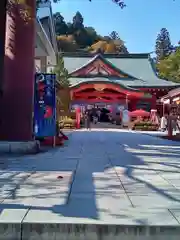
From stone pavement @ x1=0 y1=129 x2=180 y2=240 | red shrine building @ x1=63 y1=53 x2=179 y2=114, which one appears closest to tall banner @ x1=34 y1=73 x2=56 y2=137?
stone pavement @ x1=0 y1=129 x2=180 y2=240

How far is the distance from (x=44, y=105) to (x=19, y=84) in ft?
5.34

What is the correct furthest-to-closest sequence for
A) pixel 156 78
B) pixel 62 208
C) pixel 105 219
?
pixel 156 78
pixel 62 208
pixel 105 219

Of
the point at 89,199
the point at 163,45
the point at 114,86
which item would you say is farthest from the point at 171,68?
the point at 89,199

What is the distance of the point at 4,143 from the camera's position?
10.3 m

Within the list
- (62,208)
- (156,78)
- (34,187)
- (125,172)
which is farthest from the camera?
(156,78)

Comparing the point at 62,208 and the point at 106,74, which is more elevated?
the point at 106,74

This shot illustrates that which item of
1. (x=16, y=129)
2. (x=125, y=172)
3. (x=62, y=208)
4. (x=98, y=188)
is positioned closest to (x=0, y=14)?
(x=16, y=129)

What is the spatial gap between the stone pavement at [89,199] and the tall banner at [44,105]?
10.1 feet

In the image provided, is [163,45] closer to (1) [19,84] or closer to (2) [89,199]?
(1) [19,84]

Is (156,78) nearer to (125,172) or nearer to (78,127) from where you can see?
(78,127)

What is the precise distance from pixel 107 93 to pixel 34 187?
29.7 metres

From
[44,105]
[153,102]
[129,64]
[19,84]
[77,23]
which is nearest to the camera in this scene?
[19,84]

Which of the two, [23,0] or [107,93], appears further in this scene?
[107,93]

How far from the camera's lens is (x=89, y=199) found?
521cm
